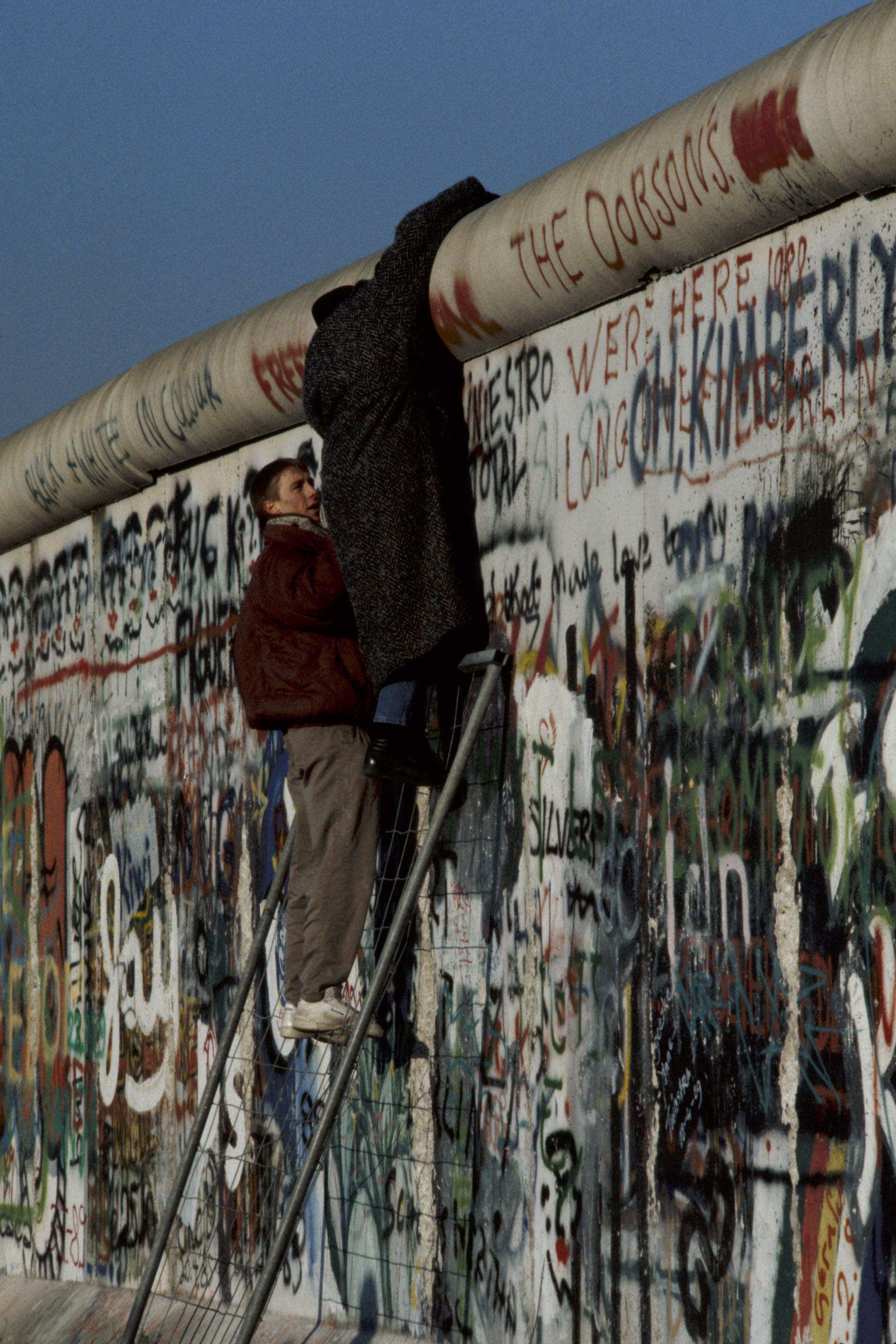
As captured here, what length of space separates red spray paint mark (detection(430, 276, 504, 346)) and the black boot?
120 cm

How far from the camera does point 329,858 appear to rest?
5.56 m

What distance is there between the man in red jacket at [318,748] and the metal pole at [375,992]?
8.4 inches

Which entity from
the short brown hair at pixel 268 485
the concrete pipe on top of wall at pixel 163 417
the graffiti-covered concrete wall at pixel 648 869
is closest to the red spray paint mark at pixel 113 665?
the graffiti-covered concrete wall at pixel 648 869

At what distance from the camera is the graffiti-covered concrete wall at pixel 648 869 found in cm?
406

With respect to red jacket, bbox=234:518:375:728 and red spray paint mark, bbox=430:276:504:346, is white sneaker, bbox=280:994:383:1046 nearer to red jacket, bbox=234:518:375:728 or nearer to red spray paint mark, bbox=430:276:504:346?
red jacket, bbox=234:518:375:728

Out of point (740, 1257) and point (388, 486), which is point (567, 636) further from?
point (740, 1257)

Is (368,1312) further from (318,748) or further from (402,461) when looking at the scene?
(402,461)

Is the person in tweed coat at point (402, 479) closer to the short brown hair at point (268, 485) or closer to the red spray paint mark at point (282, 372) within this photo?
the short brown hair at point (268, 485)

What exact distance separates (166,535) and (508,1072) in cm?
309

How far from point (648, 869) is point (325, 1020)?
4.00 ft

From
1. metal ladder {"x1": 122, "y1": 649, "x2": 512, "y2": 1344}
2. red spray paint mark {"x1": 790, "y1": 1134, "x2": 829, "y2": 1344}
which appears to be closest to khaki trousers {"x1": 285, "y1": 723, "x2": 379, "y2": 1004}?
metal ladder {"x1": 122, "y1": 649, "x2": 512, "y2": 1344}

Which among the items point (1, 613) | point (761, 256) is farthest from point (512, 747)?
point (1, 613)

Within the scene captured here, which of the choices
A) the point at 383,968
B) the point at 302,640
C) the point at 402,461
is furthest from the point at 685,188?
the point at 383,968

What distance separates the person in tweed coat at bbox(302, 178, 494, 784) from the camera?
17.5 feet
